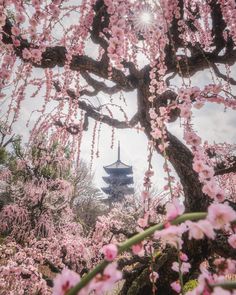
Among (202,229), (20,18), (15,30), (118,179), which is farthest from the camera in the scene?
(118,179)

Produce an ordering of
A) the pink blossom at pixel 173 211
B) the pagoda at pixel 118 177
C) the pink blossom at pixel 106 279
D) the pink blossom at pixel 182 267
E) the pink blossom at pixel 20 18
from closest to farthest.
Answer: the pink blossom at pixel 106 279 < the pink blossom at pixel 173 211 < the pink blossom at pixel 182 267 < the pink blossom at pixel 20 18 < the pagoda at pixel 118 177

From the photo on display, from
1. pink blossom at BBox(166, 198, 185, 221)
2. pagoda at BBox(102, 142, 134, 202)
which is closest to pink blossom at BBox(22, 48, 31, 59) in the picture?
pink blossom at BBox(166, 198, 185, 221)

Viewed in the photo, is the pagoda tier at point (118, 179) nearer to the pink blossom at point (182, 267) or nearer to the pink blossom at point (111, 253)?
the pink blossom at point (182, 267)

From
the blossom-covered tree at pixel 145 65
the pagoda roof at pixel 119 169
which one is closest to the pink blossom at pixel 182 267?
the blossom-covered tree at pixel 145 65

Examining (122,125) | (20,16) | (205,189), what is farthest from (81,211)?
(205,189)

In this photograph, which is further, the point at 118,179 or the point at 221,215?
the point at 118,179

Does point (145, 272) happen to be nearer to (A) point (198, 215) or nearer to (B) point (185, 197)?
(B) point (185, 197)

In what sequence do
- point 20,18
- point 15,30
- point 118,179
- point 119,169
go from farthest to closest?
1. point 119,169
2. point 118,179
3. point 15,30
4. point 20,18

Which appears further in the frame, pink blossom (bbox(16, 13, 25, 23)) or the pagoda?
the pagoda

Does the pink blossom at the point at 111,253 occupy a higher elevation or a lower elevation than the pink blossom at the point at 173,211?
lower

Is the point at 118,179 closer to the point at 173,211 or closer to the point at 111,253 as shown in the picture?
the point at 173,211

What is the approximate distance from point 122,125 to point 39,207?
754 centimetres

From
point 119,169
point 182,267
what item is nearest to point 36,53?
point 182,267

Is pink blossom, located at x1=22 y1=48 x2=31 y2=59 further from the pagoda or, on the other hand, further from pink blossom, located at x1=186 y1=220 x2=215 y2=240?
the pagoda
